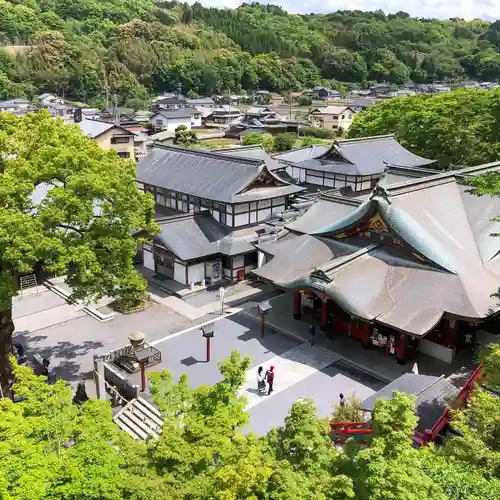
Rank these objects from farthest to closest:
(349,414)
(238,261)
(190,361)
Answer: (238,261)
(190,361)
(349,414)

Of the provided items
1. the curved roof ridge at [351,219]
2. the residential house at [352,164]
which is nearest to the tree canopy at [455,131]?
the residential house at [352,164]

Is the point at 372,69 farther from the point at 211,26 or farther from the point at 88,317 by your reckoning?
the point at 88,317

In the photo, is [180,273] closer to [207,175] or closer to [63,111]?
[207,175]

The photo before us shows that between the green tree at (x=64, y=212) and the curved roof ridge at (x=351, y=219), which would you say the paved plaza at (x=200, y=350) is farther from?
the curved roof ridge at (x=351, y=219)

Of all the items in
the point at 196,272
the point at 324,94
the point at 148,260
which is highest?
the point at 324,94

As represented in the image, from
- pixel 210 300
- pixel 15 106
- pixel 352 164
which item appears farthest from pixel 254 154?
pixel 15 106
